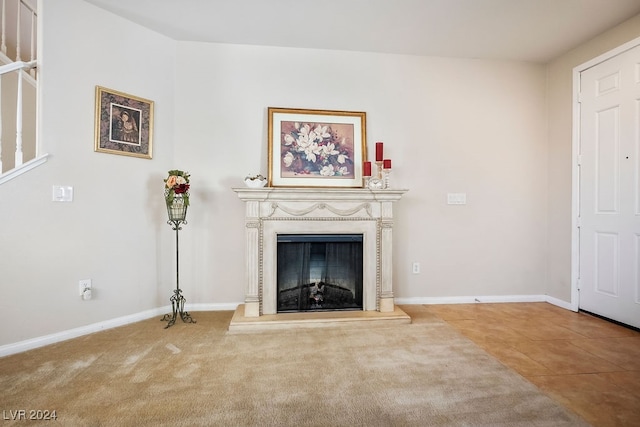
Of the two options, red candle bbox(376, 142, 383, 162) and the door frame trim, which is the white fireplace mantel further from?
the door frame trim

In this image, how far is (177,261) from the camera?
9.20 feet

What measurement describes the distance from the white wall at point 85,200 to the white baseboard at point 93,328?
0.04m

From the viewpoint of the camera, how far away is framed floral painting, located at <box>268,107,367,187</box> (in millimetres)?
3072

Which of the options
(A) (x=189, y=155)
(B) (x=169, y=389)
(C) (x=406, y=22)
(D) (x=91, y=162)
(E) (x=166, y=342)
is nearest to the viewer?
(B) (x=169, y=389)

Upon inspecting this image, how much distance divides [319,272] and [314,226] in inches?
18.6

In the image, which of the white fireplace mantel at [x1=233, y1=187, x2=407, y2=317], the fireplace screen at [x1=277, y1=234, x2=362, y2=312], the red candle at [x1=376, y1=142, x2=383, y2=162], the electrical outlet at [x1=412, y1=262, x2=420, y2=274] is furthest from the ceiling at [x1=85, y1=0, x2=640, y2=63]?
the electrical outlet at [x1=412, y1=262, x2=420, y2=274]

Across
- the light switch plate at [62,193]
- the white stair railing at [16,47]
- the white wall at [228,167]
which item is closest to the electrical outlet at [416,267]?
the white wall at [228,167]

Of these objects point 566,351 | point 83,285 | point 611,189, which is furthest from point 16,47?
point 611,189

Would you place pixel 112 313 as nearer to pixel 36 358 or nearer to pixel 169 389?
Result: pixel 36 358

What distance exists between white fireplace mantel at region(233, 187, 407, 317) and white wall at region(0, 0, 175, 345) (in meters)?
0.96

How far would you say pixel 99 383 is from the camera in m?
1.75

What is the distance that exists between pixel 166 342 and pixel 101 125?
1.88m

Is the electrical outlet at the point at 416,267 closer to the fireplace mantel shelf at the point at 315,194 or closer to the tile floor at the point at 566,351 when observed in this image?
the tile floor at the point at 566,351

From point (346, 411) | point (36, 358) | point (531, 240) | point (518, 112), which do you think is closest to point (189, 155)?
point (36, 358)
